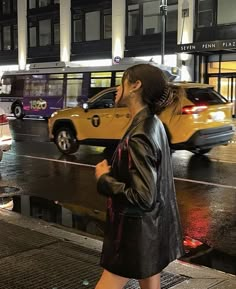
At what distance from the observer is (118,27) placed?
108 feet

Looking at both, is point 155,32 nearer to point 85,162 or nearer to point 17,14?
point 17,14

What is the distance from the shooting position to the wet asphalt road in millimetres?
6508

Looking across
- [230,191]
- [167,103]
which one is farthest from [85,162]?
[167,103]

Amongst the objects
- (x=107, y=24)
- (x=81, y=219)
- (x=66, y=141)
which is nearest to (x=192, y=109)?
(x=66, y=141)

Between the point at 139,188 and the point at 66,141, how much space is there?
1097cm

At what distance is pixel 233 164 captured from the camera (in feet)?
38.5

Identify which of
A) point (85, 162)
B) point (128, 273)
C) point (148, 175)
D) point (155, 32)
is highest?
point (155, 32)

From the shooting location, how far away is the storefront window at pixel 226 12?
90.1ft

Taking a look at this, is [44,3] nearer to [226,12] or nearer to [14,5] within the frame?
[14,5]

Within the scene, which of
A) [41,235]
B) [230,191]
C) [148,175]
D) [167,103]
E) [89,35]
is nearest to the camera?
[148,175]

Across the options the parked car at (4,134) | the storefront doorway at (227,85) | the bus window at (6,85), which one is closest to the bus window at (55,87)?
the bus window at (6,85)

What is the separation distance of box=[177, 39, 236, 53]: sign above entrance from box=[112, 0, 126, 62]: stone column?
5729 mm

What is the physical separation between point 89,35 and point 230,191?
2864 centimetres

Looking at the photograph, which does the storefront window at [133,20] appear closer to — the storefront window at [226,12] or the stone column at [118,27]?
the stone column at [118,27]
